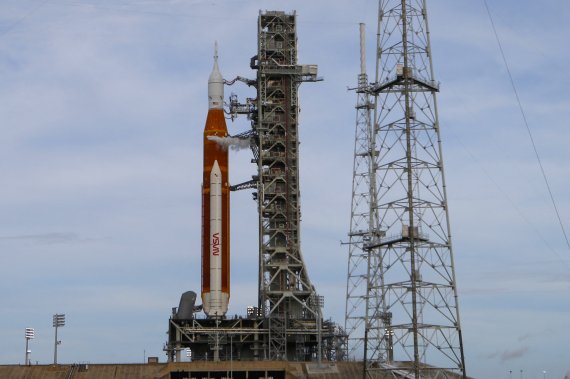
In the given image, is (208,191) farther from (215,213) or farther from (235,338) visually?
(235,338)

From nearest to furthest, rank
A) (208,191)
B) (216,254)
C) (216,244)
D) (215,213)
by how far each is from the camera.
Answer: (216,254), (216,244), (215,213), (208,191)

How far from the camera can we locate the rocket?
443ft

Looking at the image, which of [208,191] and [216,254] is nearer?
[216,254]

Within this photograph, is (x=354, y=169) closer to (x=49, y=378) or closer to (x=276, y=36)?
(x=276, y=36)

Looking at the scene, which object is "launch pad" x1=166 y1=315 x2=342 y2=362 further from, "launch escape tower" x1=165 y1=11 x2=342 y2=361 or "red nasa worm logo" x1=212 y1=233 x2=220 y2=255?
"red nasa worm logo" x1=212 y1=233 x2=220 y2=255

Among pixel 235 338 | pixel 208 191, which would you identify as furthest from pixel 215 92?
pixel 235 338

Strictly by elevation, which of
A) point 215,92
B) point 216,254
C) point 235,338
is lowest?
point 235,338

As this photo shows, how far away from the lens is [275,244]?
140625 millimetres

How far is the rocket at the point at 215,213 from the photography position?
443 feet

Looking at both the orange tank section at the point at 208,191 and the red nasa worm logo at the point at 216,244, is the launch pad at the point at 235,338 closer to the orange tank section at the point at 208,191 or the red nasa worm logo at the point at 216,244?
the orange tank section at the point at 208,191

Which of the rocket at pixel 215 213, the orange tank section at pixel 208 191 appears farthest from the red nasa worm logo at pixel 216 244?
the orange tank section at pixel 208 191

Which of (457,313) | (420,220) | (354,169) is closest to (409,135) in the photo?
(420,220)

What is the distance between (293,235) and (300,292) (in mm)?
7152

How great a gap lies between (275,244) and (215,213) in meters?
9.10
